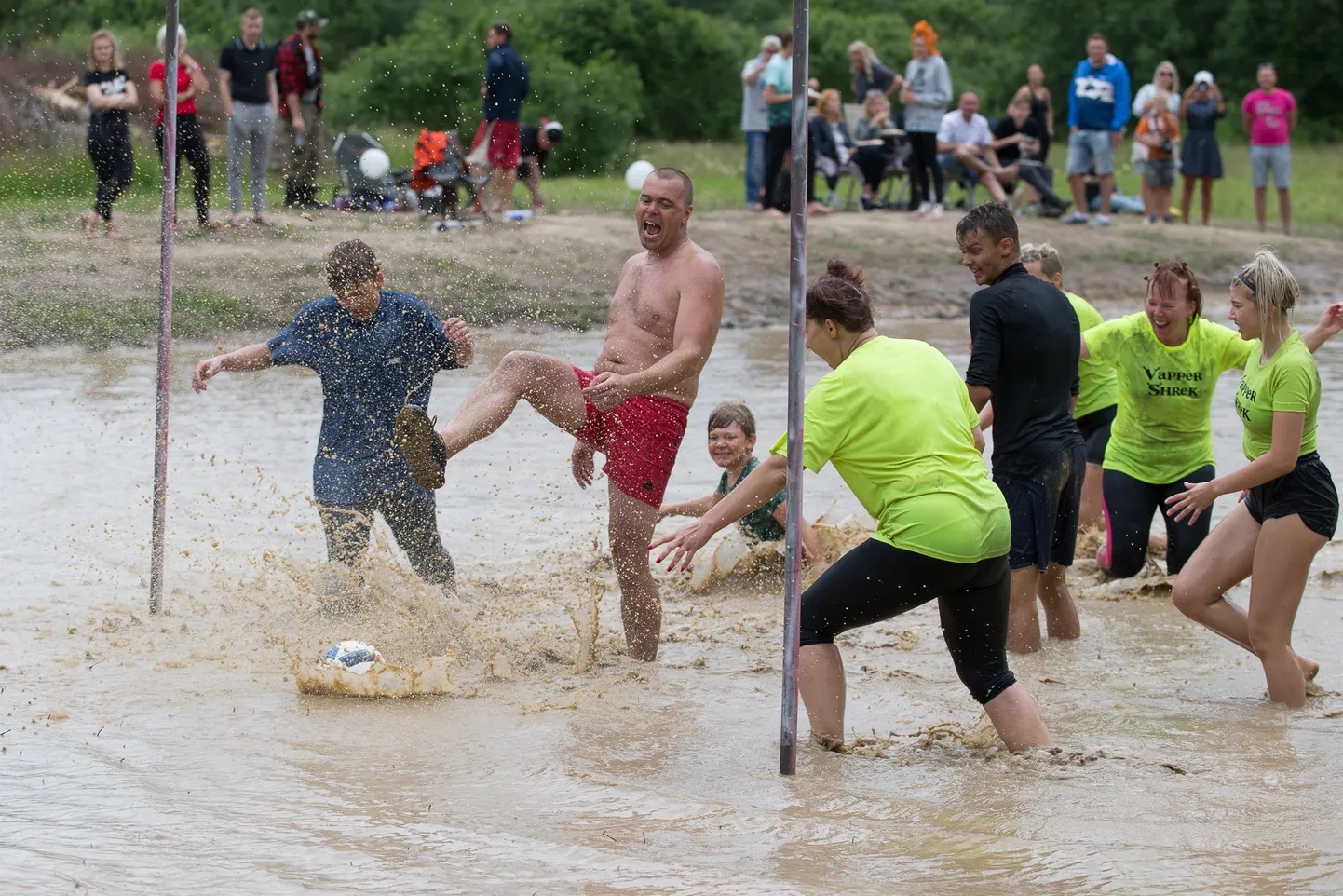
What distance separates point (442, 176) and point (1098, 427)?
10.3 metres

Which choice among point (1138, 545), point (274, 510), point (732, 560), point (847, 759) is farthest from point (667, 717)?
point (274, 510)

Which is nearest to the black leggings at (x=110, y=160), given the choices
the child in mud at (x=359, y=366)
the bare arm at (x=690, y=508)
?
the child in mud at (x=359, y=366)

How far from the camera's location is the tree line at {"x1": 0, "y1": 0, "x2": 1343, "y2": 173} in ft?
110

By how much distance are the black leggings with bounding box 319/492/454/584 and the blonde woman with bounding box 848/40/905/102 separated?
571 inches

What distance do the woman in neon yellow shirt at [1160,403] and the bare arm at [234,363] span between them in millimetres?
3598

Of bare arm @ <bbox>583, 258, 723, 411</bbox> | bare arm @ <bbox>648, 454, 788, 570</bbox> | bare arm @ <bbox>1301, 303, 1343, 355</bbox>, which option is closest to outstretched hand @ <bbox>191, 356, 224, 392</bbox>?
bare arm @ <bbox>583, 258, 723, 411</bbox>

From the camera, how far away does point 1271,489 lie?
6113mm

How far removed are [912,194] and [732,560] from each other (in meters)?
13.4

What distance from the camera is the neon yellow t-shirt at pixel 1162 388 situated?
7.43 metres

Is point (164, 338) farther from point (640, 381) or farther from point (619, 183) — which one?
point (619, 183)

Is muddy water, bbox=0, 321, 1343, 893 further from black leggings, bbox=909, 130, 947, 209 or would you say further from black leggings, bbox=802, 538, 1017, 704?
black leggings, bbox=909, 130, 947, 209

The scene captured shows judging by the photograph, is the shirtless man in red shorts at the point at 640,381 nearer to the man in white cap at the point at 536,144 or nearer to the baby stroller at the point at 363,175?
the baby stroller at the point at 363,175

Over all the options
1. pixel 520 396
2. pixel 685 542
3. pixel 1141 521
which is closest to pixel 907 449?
pixel 685 542

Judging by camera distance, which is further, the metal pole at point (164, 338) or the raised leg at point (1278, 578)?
the metal pole at point (164, 338)
